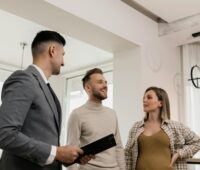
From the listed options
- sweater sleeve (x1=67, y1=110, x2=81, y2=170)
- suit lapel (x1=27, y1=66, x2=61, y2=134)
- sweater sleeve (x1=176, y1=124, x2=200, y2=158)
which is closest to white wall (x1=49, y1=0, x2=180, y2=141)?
sweater sleeve (x1=176, y1=124, x2=200, y2=158)

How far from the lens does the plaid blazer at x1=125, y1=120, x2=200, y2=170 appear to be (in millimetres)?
1957

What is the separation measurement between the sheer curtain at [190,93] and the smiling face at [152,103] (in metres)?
1.31

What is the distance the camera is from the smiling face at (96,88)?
1827 millimetres

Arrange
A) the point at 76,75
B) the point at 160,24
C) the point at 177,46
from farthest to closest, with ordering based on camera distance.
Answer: the point at 76,75 → the point at 177,46 → the point at 160,24

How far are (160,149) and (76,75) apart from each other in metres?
3.42

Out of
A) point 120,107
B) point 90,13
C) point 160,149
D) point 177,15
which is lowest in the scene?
point 160,149

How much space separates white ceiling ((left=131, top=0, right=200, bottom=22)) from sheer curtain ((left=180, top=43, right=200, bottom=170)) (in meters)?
0.60

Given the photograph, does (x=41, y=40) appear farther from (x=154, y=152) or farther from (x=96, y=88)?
(x=154, y=152)

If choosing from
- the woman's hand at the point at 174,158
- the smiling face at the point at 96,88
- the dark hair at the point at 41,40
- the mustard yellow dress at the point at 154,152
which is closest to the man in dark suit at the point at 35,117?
the dark hair at the point at 41,40

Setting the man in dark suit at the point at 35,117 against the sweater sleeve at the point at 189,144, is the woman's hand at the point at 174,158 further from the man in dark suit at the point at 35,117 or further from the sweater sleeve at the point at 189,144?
the man in dark suit at the point at 35,117

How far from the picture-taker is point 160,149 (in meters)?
1.89

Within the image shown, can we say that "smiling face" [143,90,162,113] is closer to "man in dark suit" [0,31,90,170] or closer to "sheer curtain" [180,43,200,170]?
"man in dark suit" [0,31,90,170]

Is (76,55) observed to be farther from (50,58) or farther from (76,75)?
(50,58)

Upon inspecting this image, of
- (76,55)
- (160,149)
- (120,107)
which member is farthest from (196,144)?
(76,55)
